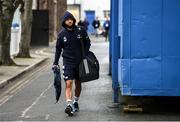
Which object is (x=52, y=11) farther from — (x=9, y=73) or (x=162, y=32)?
(x=162, y=32)

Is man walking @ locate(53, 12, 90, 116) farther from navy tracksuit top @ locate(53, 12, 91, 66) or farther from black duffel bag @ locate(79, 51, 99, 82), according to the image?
black duffel bag @ locate(79, 51, 99, 82)

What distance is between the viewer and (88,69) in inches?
425

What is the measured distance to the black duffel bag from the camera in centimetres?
1073

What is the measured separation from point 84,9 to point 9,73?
4632cm

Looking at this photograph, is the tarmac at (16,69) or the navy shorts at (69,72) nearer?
the navy shorts at (69,72)

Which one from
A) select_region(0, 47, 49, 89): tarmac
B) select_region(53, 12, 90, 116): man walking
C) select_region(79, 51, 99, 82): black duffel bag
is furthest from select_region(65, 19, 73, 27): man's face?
select_region(0, 47, 49, 89): tarmac

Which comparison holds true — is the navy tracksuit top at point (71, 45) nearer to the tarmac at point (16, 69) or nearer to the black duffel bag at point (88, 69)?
the black duffel bag at point (88, 69)

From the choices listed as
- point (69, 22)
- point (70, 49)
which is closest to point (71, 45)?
point (70, 49)

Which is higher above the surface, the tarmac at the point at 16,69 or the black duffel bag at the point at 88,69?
the black duffel bag at the point at 88,69

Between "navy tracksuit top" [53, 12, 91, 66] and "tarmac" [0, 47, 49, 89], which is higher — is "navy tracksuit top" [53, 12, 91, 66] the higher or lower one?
the higher one

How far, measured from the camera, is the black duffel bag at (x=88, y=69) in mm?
10727

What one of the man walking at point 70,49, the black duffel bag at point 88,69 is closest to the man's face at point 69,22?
the man walking at point 70,49

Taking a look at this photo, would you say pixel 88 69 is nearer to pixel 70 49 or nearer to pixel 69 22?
pixel 70 49

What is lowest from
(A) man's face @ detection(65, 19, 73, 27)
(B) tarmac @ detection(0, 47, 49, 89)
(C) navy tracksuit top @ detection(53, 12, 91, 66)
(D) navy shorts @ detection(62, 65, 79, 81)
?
(B) tarmac @ detection(0, 47, 49, 89)
